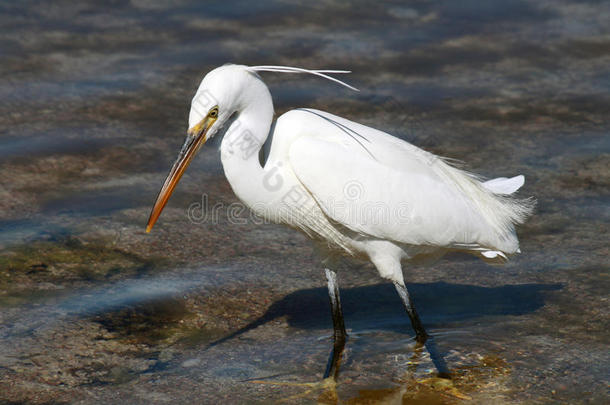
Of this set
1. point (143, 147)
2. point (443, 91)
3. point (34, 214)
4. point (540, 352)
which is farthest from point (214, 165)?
point (540, 352)

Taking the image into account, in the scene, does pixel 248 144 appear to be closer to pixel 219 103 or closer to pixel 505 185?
pixel 219 103

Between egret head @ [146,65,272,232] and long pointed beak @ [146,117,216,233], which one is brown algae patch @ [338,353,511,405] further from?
Answer: egret head @ [146,65,272,232]

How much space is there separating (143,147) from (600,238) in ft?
11.0

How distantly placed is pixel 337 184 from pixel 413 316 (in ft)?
2.83

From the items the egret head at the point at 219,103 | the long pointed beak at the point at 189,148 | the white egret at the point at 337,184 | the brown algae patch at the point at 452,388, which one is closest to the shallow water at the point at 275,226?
the brown algae patch at the point at 452,388

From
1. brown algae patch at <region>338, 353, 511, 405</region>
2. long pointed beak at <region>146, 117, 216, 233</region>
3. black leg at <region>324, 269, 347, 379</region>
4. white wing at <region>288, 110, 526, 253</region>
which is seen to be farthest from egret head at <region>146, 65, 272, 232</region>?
brown algae patch at <region>338, 353, 511, 405</region>

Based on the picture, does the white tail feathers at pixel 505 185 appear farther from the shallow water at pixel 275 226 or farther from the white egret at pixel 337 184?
the shallow water at pixel 275 226

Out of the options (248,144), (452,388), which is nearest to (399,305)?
(452,388)

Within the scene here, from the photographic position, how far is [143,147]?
21.8 ft

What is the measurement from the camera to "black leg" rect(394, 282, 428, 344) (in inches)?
174

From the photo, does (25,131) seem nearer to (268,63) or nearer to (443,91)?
(268,63)

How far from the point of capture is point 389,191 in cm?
421

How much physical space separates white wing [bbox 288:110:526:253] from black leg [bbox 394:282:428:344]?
278mm

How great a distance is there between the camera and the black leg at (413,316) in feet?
14.5
